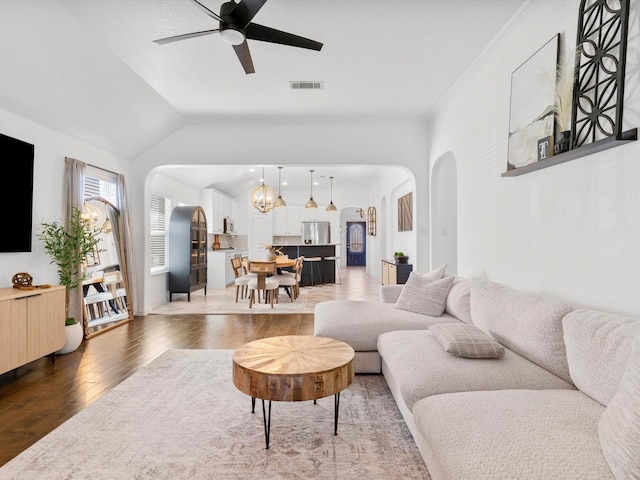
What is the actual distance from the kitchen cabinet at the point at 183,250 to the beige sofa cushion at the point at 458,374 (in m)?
5.83

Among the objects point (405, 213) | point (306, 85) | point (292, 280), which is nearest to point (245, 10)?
point (306, 85)

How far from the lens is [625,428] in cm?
118

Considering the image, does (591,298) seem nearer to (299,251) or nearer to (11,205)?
(11,205)

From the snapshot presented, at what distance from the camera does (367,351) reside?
10.7ft

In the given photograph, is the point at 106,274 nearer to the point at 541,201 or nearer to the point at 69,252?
the point at 69,252

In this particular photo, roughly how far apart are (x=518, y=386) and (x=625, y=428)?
0.83 meters

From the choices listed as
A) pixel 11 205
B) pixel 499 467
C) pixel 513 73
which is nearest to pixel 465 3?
pixel 513 73

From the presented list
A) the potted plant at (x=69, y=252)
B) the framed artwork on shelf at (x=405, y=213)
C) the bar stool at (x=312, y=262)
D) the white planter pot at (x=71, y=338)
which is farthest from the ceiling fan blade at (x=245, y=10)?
the bar stool at (x=312, y=262)

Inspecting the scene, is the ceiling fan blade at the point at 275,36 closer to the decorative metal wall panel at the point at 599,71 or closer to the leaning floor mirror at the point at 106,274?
the decorative metal wall panel at the point at 599,71

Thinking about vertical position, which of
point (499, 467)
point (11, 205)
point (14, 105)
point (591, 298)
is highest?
point (14, 105)

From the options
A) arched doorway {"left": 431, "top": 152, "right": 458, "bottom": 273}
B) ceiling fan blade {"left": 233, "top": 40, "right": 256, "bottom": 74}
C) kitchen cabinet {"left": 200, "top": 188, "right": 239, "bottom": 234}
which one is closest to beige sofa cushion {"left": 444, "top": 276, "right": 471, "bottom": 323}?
arched doorway {"left": 431, "top": 152, "right": 458, "bottom": 273}

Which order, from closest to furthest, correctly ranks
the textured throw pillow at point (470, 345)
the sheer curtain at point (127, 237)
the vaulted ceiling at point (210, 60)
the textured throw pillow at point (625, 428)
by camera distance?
1. the textured throw pillow at point (625, 428)
2. the textured throw pillow at point (470, 345)
3. the vaulted ceiling at point (210, 60)
4. the sheer curtain at point (127, 237)

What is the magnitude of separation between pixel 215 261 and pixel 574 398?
27.7 feet

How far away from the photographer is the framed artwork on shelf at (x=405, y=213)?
24.1 feet
